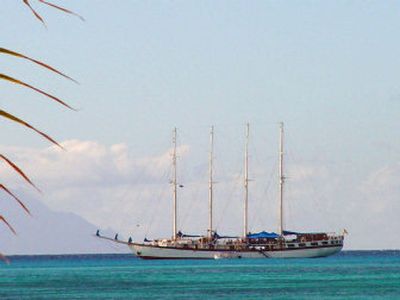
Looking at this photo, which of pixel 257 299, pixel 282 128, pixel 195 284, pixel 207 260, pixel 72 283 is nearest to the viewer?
pixel 257 299

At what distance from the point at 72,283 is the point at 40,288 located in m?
9.45

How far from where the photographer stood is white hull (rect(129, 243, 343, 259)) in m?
173

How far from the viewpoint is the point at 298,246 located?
568 ft

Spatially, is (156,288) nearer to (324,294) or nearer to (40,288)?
(40,288)

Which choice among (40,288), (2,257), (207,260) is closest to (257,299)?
(40,288)

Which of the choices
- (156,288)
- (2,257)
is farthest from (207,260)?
(2,257)

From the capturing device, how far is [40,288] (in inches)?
3868

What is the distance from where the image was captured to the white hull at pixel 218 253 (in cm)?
17312

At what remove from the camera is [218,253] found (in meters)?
174

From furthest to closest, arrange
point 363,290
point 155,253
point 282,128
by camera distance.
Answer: point 155,253, point 282,128, point 363,290

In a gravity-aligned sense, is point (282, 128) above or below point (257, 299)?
above

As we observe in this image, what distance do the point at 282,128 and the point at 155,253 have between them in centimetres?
2625

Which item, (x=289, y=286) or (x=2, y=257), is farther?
(x=289, y=286)

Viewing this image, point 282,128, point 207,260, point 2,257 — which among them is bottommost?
point 2,257
